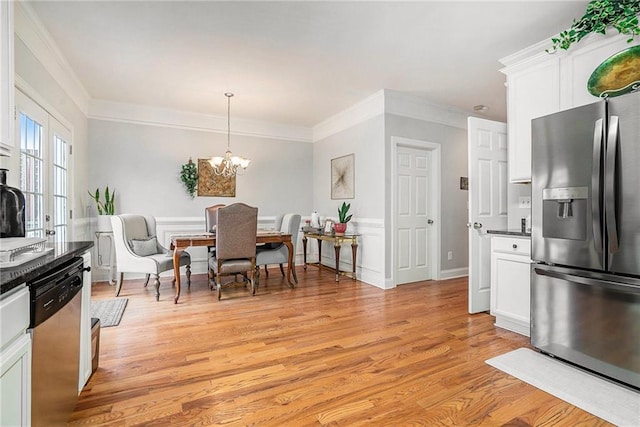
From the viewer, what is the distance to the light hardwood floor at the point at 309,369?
1599mm

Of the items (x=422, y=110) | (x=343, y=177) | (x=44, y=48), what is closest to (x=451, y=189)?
(x=422, y=110)

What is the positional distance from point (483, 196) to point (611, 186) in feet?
4.42

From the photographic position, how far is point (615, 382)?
1864mm

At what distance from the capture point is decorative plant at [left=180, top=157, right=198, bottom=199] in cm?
503

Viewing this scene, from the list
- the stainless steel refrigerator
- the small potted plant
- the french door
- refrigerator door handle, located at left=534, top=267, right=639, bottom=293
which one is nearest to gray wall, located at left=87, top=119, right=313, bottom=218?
the french door

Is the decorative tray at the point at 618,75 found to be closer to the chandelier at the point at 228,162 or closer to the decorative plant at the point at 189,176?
the chandelier at the point at 228,162

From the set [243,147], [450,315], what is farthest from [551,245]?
[243,147]

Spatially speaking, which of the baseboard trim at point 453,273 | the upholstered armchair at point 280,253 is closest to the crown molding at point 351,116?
the upholstered armchair at point 280,253

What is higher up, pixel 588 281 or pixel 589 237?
pixel 589 237

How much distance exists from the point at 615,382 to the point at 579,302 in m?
0.46

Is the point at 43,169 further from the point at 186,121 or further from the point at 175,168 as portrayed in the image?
the point at 186,121

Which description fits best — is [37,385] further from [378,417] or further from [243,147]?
[243,147]

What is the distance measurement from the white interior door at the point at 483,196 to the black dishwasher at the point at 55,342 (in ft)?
10.3

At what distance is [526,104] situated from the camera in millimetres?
2904
